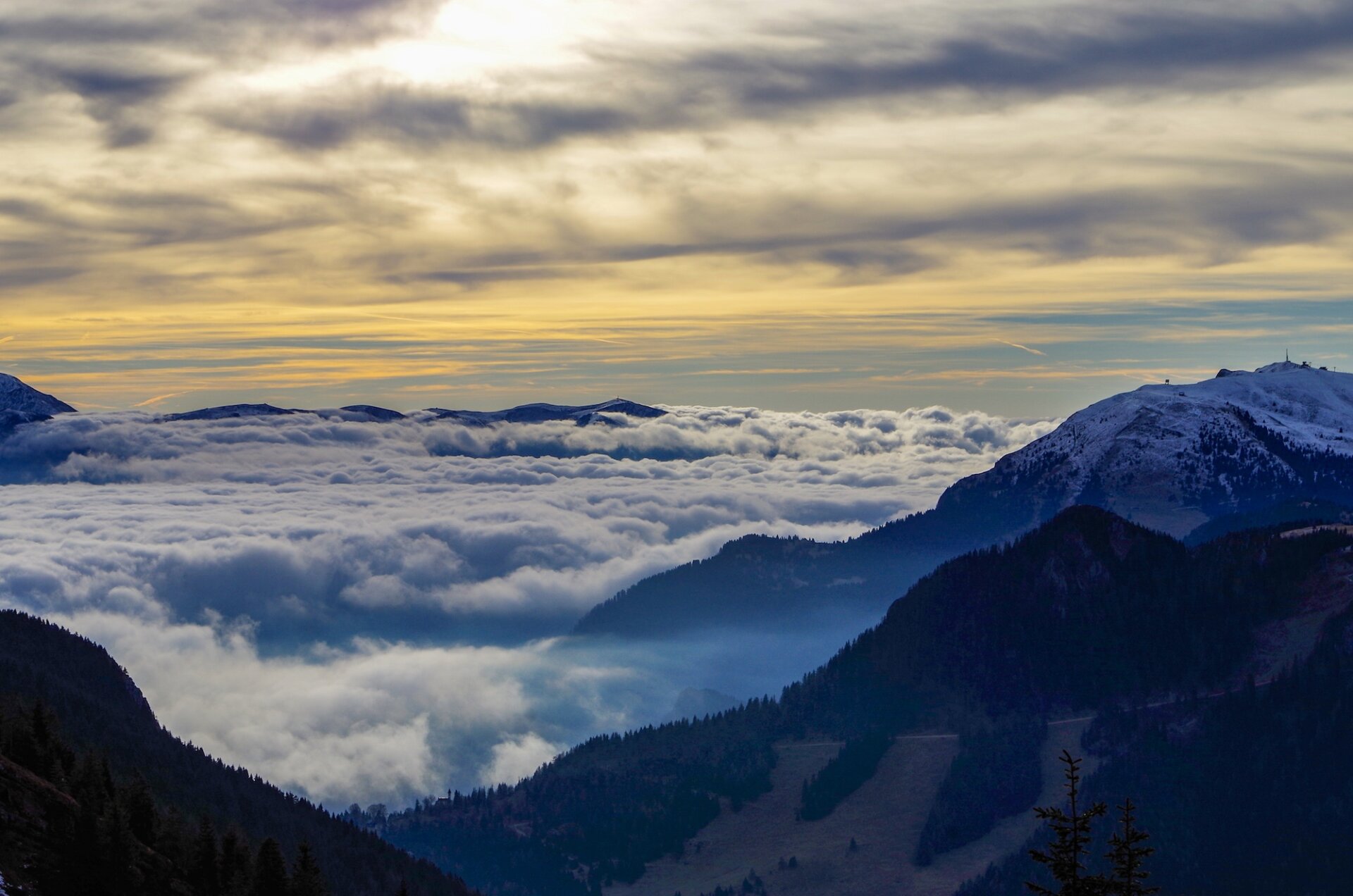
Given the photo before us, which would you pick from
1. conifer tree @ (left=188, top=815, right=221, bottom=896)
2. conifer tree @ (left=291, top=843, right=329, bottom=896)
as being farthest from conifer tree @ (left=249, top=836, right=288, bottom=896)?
conifer tree @ (left=188, top=815, right=221, bottom=896)

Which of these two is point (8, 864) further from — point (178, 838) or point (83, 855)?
point (178, 838)

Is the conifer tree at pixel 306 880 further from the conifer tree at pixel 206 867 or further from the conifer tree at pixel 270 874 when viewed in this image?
the conifer tree at pixel 206 867

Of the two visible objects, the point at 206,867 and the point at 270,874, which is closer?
the point at 206,867

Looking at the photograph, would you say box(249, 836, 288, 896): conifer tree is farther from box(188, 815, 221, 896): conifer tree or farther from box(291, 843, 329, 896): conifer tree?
box(188, 815, 221, 896): conifer tree

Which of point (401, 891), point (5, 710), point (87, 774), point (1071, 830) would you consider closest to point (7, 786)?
point (87, 774)

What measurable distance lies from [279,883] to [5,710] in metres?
64.2

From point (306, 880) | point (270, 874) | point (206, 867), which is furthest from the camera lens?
point (270, 874)

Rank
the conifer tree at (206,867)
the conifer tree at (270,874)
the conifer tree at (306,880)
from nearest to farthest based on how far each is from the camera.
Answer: the conifer tree at (306,880) < the conifer tree at (206,867) < the conifer tree at (270,874)

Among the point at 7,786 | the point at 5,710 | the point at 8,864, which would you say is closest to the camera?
the point at 8,864

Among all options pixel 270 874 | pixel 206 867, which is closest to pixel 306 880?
pixel 270 874

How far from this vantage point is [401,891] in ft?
504

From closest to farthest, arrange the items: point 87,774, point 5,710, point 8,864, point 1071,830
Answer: point 1071,830 → point 8,864 → point 87,774 → point 5,710

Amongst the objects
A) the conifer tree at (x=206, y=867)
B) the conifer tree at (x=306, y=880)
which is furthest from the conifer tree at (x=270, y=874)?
the conifer tree at (x=206, y=867)

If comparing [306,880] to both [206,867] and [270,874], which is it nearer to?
[270,874]
